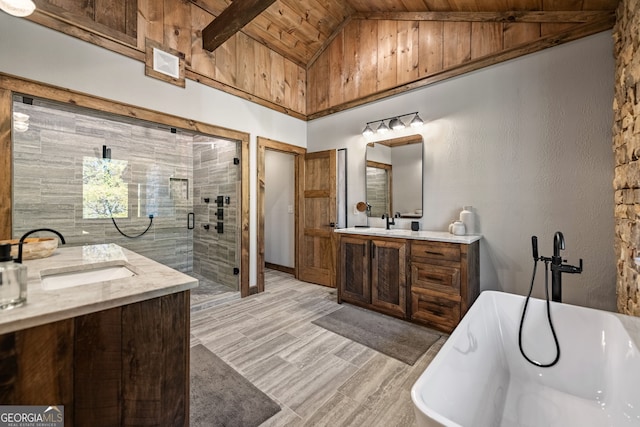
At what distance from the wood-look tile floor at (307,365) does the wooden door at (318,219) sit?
878 millimetres

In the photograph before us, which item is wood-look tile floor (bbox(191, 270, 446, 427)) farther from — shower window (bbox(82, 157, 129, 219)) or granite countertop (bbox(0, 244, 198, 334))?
shower window (bbox(82, 157, 129, 219))

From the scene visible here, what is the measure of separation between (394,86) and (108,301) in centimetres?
361

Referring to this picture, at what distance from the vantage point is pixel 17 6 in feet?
4.89

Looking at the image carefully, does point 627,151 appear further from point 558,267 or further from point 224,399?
point 224,399

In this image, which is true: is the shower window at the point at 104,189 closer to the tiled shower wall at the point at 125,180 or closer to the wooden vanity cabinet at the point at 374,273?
the tiled shower wall at the point at 125,180

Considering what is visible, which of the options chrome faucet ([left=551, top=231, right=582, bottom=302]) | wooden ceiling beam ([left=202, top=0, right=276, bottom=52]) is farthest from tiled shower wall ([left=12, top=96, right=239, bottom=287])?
chrome faucet ([left=551, top=231, right=582, bottom=302])

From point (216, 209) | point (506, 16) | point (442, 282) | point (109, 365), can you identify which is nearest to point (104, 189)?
point (216, 209)

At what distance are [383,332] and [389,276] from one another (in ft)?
1.93

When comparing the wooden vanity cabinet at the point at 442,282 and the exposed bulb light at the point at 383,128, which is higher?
the exposed bulb light at the point at 383,128

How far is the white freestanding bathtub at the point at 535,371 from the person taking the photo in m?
1.29

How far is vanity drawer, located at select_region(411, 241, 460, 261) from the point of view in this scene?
2.53 meters

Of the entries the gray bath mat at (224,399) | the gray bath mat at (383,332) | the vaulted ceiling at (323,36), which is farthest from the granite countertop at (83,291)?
the vaulted ceiling at (323,36)

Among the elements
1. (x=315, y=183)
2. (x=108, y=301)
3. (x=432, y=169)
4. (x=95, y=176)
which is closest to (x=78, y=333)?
(x=108, y=301)

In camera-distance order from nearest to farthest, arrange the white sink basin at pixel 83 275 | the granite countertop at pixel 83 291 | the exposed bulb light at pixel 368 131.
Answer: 1. the granite countertop at pixel 83 291
2. the white sink basin at pixel 83 275
3. the exposed bulb light at pixel 368 131
